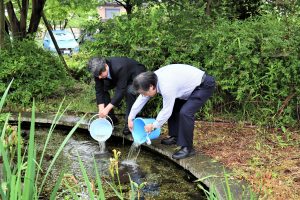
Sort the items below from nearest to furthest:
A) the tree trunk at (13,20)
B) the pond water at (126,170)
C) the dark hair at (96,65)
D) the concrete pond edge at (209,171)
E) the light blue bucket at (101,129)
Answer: the concrete pond edge at (209,171), the pond water at (126,170), the dark hair at (96,65), the light blue bucket at (101,129), the tree trunk at (13,20)

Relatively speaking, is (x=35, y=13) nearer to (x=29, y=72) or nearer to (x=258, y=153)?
(x=29, y=72)

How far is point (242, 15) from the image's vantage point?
9.29 metres

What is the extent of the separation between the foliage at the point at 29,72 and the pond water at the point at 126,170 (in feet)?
5.55

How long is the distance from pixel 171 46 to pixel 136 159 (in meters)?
2.14

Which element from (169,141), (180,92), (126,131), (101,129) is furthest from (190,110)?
(126,131)

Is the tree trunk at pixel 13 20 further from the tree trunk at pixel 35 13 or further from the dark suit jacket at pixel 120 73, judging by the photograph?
the dark suit jacket at pixel 120 73

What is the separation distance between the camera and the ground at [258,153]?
413cm

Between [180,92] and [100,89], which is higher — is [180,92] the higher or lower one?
the higher one

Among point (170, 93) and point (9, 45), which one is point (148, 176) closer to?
point (170, 93)

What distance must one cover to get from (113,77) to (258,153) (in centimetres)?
224

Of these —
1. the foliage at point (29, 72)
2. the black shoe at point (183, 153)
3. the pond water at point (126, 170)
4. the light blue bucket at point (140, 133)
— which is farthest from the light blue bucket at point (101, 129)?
the foliage at point (29, 72)

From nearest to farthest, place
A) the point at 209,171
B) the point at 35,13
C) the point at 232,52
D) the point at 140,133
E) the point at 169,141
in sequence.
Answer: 1. the point at 209,171
2. the point at 140,133
3. the point at 169,141
4. the point at 232,52
5. the point at 35,13

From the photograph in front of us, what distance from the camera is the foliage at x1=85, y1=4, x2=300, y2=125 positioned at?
6.00 m

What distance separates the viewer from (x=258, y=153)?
16.6 feet
